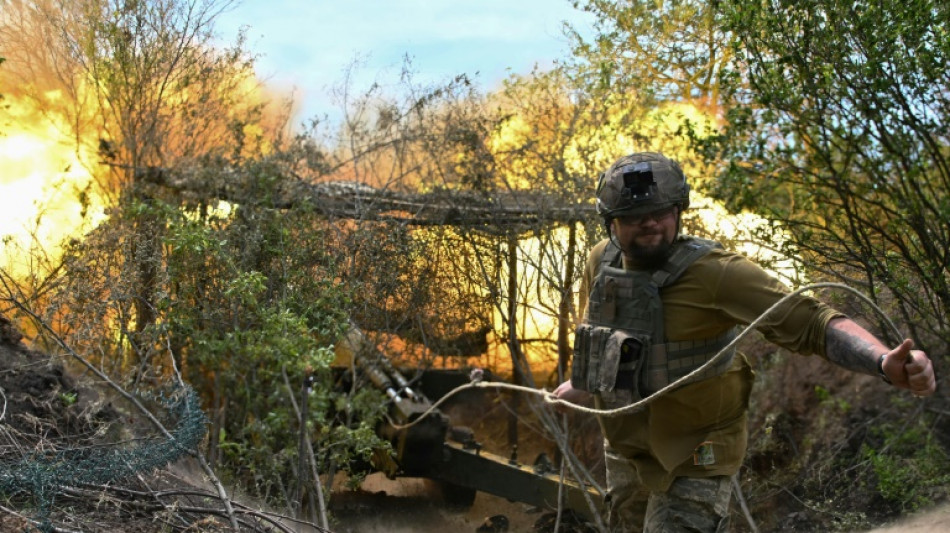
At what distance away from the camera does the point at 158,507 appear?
456cm

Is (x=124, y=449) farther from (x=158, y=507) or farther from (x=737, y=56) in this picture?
(x=737, y=56)

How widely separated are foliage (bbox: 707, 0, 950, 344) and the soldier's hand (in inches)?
146

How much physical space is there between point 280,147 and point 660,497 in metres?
5.73

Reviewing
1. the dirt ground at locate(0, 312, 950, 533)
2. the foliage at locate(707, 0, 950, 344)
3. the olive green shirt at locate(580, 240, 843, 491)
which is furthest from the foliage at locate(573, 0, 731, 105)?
the olive green shirt at locate(580, 240, 843, 491)

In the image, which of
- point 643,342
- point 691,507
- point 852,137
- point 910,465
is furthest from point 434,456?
point 643,342

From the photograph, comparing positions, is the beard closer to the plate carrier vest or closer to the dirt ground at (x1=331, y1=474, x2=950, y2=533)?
the plate carrier vest

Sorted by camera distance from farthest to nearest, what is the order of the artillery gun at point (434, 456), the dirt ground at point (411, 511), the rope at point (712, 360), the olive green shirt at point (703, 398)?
the dirt ground at point (411, 511), the artillery gun at point (434, 456), the olive green shirt at point (703, 398), the rope at point (712, 360)

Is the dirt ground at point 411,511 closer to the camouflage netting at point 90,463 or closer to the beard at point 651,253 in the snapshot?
the camouflage netting at point 90,463

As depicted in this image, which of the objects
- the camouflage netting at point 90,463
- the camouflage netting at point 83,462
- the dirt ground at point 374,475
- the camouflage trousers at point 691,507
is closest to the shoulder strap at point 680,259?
the camouflage trousers at point 691,507

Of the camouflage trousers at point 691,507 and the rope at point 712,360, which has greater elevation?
the rope at point 712,360

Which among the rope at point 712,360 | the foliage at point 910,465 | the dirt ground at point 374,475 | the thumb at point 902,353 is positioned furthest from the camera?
the foliage at point 910,465

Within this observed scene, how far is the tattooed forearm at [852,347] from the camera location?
3197mm

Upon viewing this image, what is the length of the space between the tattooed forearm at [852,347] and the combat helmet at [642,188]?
87 cm

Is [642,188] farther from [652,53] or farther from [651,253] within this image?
[652,53]
